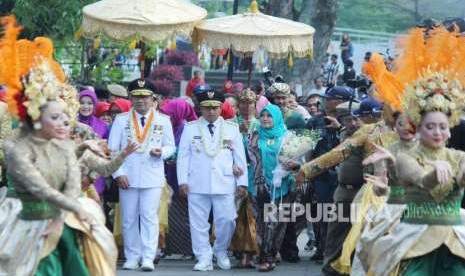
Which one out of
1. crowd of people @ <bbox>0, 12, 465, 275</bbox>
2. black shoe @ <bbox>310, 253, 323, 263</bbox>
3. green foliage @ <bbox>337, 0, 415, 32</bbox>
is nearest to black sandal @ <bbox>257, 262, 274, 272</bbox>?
crowd of people @ <bbox>0, 12, 465, 275</bbox>

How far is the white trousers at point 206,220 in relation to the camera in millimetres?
14258

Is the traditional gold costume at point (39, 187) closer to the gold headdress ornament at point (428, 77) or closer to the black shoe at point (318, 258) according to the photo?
the gold headdress ornament at point (428, 77)

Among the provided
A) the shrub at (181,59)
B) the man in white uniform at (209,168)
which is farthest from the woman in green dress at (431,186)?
the shrub at (181,59)

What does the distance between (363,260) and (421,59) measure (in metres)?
1.64

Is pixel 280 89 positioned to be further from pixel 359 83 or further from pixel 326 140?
pixel 326 140

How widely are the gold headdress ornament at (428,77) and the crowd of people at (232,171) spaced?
1cm

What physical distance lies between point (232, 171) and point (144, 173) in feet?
3.06

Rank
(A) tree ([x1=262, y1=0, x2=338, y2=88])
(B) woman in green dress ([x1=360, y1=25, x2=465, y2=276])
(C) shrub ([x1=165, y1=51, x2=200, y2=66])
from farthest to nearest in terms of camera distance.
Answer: (A) tree ([x1=262, y1=0, x2=338, y2=88]), (C) shrub ([x1=165, y1=51, x2=200, y2=66]), (B) woman in green dress ([x1=360, y1=25, x2=465, y2=276])

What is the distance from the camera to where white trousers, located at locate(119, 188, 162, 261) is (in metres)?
14.0

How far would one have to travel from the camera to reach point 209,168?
14.2 metres

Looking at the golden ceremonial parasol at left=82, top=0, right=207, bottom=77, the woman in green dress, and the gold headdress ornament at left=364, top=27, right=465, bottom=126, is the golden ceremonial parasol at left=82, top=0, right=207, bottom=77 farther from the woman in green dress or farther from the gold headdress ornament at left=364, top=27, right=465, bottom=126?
the woman in green dress

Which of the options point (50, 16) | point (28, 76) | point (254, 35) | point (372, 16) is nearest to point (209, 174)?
point (254, 35)

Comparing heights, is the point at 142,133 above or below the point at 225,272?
above

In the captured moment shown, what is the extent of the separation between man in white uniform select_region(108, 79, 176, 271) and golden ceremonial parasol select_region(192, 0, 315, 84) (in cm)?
161
